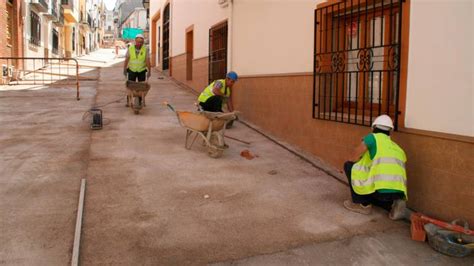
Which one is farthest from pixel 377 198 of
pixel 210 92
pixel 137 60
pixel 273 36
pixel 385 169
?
pixel 137 60

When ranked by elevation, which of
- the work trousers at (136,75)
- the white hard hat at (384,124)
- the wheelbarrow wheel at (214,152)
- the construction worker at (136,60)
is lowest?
the wheelbarrow wheel at (214,152)

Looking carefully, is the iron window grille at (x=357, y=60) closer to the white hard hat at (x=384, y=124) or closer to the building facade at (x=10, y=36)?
the white hard hat at (x=384, y=124)

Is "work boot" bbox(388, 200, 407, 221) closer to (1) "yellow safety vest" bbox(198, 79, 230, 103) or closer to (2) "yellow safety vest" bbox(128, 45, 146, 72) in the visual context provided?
(1) "yellow safety vest" bbox(198, 79, 230, 103)

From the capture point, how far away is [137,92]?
9430mm

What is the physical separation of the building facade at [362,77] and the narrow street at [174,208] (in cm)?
56

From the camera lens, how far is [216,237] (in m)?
3.86

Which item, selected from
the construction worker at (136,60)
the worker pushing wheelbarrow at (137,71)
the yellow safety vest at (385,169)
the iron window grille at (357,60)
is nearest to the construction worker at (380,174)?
the yellow safety vest at (385,169)

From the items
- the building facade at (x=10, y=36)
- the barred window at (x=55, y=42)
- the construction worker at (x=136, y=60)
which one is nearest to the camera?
the construction worker at (x=136, y=60)

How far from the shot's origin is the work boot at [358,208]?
448cm

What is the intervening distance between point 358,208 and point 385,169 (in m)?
0.58

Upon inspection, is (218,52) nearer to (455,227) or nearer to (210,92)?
(210,92)

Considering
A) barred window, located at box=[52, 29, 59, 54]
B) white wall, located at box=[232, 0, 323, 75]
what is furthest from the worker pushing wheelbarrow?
barred window, located at box=[52, 29, 59, 54]

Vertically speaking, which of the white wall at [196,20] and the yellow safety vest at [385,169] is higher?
the white wall at [196,20]

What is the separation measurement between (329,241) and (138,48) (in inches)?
287
